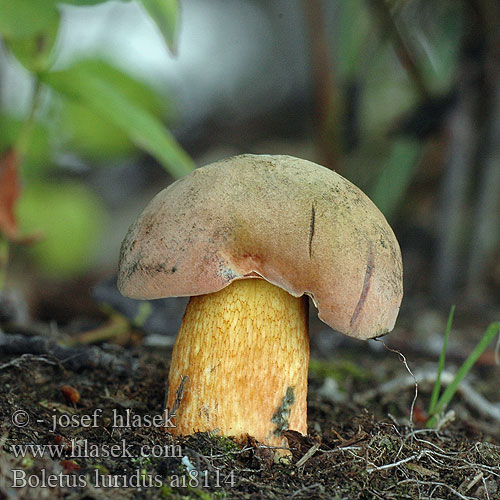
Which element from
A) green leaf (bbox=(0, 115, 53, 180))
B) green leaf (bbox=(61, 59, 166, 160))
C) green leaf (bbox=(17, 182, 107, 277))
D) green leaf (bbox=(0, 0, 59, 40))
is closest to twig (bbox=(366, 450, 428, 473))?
green leaf (bbox=(0, 0, 59, 40))

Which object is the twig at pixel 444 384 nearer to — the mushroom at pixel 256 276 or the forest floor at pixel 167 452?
the forest floor at pixel 167 452

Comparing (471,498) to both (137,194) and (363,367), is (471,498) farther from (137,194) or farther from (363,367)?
(137,194)

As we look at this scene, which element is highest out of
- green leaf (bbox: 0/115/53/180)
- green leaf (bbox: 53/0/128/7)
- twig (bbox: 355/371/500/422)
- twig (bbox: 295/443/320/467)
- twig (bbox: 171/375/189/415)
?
green leaf (bbox: 53/0/128/7)

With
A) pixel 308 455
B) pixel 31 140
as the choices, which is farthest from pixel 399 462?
pixel 31 140

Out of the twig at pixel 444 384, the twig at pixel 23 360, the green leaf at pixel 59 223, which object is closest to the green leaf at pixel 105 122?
the green leaf at pixel 59 223

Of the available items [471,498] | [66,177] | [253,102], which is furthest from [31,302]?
[253,102]

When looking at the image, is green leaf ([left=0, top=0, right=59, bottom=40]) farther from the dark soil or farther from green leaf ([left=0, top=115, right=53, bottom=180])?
green leaf ([left=0, top=115, right=53, bottom=180])
